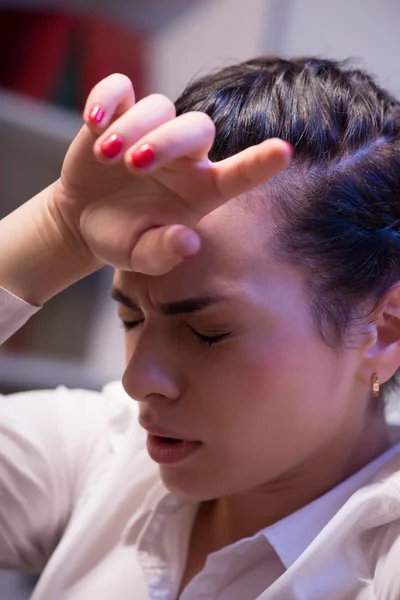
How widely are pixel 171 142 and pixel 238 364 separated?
0.75 ft

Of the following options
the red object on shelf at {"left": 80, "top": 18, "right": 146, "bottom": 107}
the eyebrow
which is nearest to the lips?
the eyebrow

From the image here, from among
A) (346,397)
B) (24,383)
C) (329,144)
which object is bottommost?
(24,383)

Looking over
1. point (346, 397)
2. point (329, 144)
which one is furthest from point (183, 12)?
point (346, 397)

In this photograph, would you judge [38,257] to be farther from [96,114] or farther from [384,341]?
[384,341]

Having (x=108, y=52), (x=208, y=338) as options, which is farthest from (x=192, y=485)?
(x=108, y=52)

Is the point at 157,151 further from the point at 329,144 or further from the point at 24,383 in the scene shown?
the point at 24,383

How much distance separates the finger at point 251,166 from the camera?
1.85ft

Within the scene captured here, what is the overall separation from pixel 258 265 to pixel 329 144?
146 mm

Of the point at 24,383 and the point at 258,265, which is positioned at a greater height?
the point at 258,265

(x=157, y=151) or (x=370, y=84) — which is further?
(x=370, y=84)

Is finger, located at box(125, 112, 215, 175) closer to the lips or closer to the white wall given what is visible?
the lips

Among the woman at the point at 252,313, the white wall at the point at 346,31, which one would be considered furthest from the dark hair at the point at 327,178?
the white wall at the point at 346,31

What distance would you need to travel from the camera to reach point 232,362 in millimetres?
728

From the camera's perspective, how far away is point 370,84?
0.86 m
